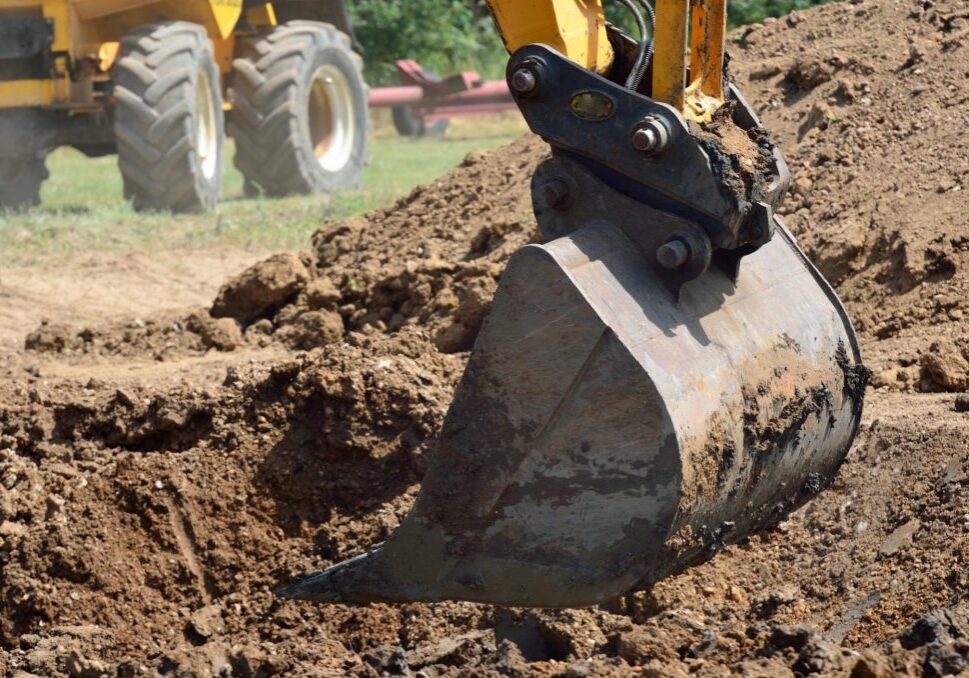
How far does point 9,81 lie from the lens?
10664mm

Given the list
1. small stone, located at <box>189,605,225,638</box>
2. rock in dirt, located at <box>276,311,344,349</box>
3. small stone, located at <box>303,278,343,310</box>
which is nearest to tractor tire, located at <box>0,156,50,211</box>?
small stone, located at <box>303,278,343,310</box>

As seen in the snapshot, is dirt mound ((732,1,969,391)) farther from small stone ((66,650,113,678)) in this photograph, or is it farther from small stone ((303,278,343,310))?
small stone ((66,650,113,678))

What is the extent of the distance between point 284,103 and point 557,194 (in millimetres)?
8798

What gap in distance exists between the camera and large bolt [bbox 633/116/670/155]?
3291 mm

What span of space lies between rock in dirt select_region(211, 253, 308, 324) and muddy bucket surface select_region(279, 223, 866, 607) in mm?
2953

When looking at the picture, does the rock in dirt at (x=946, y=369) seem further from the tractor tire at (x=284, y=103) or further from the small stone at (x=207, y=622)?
the tractor tire at (x=284, y=103)

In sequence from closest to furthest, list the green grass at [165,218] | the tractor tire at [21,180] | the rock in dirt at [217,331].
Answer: the rock in dirt at [217,331], the green grass at [165,218], the tractor tire at [21,180]

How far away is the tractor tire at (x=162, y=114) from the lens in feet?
34.1

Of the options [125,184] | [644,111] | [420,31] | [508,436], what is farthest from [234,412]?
[420,31]

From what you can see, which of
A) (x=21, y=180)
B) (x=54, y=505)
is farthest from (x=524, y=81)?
(x=21, y=180)

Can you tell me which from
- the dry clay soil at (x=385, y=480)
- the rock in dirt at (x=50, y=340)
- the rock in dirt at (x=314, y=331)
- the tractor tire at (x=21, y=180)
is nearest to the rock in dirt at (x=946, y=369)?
the dry clay soil at (x=385, y=480)

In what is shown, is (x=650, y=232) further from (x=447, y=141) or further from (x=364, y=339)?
(x=447, y=141)

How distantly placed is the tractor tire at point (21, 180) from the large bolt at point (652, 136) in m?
8.92

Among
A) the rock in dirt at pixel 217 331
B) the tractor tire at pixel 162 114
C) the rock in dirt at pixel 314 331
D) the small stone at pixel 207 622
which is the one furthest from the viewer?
the tractor tire at pixel 162 114
